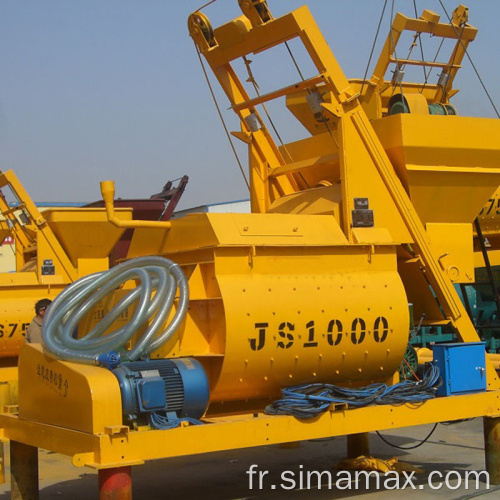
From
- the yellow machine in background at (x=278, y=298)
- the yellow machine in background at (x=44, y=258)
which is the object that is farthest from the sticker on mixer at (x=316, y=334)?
the yellow machine in background at (x=44, y=258)

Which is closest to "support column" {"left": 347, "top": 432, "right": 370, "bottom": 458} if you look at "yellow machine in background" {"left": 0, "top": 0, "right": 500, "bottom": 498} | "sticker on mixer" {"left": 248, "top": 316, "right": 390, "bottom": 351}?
"yellow machine in background" {"left": 0, "top": 0, "right": 500, "bottom": 498}

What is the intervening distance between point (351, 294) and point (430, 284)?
3.41 ft

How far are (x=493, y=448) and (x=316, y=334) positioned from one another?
1811 millimetres

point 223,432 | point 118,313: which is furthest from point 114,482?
point 118,313

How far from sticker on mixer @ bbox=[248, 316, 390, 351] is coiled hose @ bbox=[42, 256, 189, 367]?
0.54 m

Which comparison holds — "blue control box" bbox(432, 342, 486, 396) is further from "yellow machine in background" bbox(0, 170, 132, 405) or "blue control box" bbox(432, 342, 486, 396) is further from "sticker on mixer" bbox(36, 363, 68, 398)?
"yellow machine in background" bbox(0, 170, 132, 405)

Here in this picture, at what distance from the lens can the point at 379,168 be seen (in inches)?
265

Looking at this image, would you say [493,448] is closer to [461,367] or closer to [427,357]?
[461,367]

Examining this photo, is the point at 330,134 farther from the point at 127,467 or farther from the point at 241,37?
the point at 127,467

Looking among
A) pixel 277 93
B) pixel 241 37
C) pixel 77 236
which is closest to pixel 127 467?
pixel 277 93

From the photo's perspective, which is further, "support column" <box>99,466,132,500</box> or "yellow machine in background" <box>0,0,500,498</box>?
"yellow machine in background" <box>0,0,500,498</box>

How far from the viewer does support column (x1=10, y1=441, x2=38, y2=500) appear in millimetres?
6121

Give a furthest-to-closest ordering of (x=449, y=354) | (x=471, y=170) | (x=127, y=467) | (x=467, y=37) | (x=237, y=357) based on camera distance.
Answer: (x=467, y=37) < (x=471, y=170) < (x=449, y=354) < (x=237, y=357) < (x=127, y=467)

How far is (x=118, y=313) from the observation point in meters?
5.76
